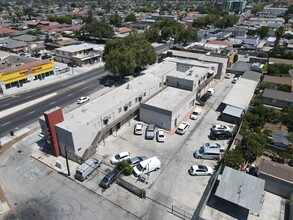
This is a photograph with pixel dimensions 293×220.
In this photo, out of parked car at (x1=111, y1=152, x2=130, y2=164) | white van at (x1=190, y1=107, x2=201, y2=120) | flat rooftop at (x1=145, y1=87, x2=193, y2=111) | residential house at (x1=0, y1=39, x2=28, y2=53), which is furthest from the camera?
residential house at (x1=0, y1=39, x2=28, y2=53)

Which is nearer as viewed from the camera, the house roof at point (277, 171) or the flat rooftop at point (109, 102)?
the house roof at point (277, 171)

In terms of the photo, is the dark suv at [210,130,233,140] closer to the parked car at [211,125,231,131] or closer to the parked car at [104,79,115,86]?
the parked car at [211,125,231,131]

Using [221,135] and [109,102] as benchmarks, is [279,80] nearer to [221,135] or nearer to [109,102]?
[221,135]

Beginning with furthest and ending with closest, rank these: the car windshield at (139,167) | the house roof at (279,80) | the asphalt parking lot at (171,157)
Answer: the house roof at (279,80), the car windshield at (139,167), the asphalt parking lot at (171,157)

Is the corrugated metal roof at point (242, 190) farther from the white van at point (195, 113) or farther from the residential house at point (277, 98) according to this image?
the residential house at point (277, 98)

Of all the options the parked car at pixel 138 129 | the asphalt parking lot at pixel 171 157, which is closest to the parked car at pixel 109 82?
the asphalt parking lot at pixel 171 157

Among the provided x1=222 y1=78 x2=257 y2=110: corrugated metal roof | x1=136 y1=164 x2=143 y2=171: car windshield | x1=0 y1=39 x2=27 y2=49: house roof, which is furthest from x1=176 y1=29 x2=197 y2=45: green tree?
x1=136 y1=164 x2=143 y2=171: car windshield
